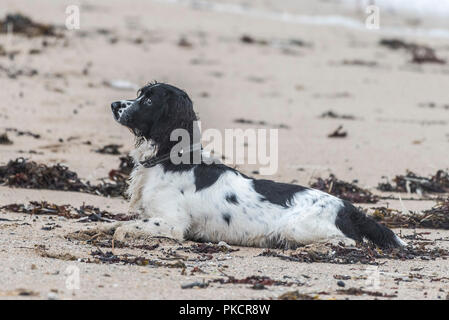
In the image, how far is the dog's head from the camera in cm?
668

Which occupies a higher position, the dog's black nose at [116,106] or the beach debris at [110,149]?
the dog's black nose at [116,106]

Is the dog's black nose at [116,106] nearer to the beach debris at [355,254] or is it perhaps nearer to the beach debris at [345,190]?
the beach debris at [355,254]

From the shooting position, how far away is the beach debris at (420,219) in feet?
25.0

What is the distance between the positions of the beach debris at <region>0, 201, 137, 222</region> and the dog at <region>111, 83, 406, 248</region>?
60 centimetres

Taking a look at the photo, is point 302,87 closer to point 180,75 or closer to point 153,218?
point 180,75

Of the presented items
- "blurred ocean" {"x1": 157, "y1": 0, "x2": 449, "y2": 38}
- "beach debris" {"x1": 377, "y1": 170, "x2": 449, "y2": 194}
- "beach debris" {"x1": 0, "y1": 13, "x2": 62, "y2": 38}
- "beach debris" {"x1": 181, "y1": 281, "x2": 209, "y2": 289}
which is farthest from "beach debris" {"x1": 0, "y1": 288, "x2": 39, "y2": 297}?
"blurred ocean" {"x1": 157, "y1": 0, "x2": 449, "y2": 38}

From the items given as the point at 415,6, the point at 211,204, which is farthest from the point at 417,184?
the point at 415,6

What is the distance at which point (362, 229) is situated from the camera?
21.7ft

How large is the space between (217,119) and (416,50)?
8.11m

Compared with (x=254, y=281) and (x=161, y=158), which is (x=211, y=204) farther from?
(x=254, y=281)

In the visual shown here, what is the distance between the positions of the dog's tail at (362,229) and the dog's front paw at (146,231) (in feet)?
3.99

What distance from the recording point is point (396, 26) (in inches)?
1024

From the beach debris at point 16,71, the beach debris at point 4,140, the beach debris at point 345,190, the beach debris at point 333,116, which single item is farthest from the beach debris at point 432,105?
the beach debris at point 4,140
